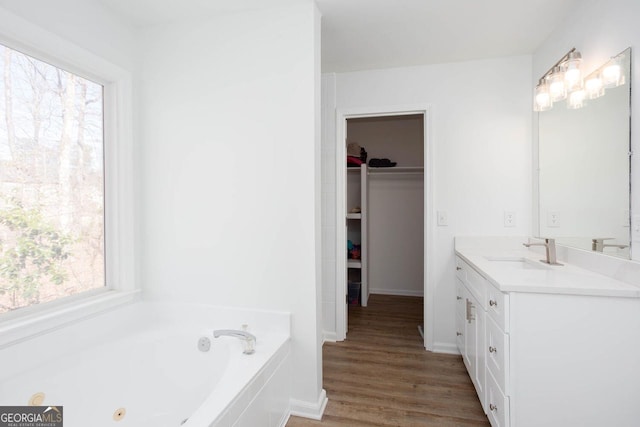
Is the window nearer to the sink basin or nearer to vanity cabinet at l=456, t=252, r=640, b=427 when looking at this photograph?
vanity cabinet at l=456, t=252, r=640, b=427

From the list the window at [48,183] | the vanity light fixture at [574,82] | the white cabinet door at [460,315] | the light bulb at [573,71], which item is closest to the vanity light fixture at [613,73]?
the vanity light fixture at [574,82]

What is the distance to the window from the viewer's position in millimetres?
1565

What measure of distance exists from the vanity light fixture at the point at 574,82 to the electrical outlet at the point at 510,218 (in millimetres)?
810

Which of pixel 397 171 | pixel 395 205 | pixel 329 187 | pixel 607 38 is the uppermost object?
pixel 607 38

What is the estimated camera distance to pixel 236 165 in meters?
2.04

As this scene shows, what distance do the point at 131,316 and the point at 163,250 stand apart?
0.46 metres

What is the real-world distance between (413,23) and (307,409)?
2.53 metres

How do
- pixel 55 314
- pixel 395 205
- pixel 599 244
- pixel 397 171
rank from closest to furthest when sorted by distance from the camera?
1. pixel 55 314
2. pixel 599 244
3. pixel 397 171
4. pixel 395 205

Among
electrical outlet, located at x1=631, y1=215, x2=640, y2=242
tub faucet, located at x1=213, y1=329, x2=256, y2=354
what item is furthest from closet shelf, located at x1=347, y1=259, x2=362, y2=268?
electrical outlet, located at x1=631, y1=215, x2=640, y2=242

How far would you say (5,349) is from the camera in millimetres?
1455

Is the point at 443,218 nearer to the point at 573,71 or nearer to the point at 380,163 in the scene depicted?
the point at 573,71

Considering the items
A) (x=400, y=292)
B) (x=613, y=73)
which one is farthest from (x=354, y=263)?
(x=613, y=73)

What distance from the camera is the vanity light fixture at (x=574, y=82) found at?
1678 mm

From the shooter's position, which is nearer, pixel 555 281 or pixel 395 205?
pixel 555 281
